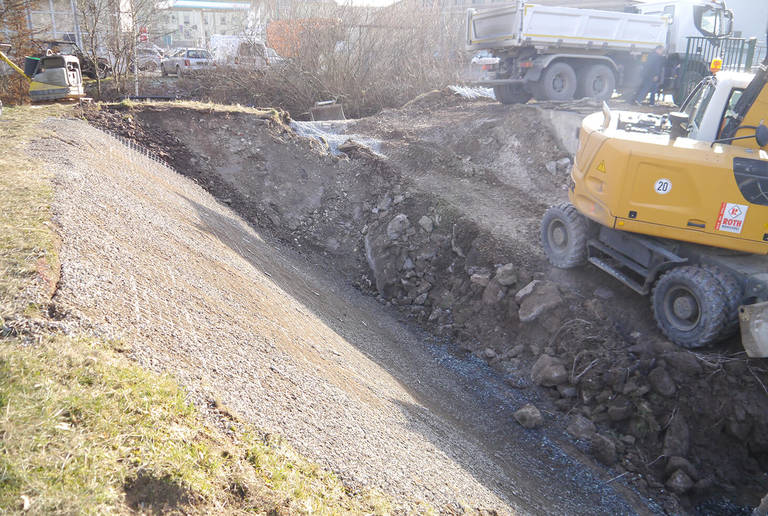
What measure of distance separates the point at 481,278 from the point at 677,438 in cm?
322

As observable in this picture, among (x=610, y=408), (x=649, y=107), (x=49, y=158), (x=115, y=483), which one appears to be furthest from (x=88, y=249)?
(x=649, y=107)

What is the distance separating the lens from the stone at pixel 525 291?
6957 millimetres

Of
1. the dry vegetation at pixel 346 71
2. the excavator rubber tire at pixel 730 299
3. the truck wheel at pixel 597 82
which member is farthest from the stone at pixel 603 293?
the dry vegetation at pixel 346 71

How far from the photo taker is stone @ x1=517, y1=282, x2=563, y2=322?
6.68 metres

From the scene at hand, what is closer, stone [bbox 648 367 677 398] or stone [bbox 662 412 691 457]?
stone [bbox 662 412 691 457]

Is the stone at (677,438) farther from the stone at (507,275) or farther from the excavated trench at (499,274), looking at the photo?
the stone at (507,275)

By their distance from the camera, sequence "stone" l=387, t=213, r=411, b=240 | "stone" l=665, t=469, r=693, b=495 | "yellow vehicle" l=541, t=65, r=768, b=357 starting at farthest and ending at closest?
"stone" l=387, t=213, r=411, b=240 → "yellow vehicle" l=541, t=65, r=768, b=357 → "stone" l=665, t=469, r=693, b=495

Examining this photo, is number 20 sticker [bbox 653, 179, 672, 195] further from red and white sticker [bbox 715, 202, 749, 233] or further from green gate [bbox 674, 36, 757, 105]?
green gate [bbox 674, 36, 757, 105]

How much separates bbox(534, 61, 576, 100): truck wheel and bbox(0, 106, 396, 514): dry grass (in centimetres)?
1258

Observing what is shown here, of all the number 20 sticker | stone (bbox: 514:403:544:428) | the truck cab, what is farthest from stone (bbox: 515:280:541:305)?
the truck cab

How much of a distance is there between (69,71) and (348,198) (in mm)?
9214

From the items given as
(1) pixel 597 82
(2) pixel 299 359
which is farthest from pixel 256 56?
(2) pixel 299 359

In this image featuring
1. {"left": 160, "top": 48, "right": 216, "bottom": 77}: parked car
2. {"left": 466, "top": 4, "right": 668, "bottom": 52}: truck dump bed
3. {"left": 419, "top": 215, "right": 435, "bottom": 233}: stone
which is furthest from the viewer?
{"left": 160, "top": 48, "right": 216, "bottom": 77}: parked car

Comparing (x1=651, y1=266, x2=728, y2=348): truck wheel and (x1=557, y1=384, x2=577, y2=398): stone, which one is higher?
(x1=651, y1=266, x2=728, y2=348): truck wheel
